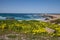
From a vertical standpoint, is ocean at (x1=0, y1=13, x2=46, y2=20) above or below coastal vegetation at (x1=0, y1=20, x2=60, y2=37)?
above

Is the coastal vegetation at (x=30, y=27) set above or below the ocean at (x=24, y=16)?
below

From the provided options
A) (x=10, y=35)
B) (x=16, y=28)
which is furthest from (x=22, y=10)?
(x=10, y=35)

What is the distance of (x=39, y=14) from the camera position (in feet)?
7.14

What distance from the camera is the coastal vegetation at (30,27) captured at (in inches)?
79.5

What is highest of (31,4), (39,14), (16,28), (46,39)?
(31,4)

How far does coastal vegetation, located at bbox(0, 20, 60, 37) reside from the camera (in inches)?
79.5

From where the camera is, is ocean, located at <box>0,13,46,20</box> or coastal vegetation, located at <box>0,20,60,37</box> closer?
coastal vegetation, located at <box>0,20,60,37</box>

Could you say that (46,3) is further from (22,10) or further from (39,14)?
(22,10)

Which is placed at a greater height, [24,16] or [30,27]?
[24,16]

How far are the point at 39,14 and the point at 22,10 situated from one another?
266 mm

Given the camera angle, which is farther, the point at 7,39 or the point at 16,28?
the point at 16,28

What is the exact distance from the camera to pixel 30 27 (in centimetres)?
208

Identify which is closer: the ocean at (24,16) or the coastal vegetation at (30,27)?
the coastal vegetation at (30,27)

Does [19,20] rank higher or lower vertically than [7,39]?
higher
